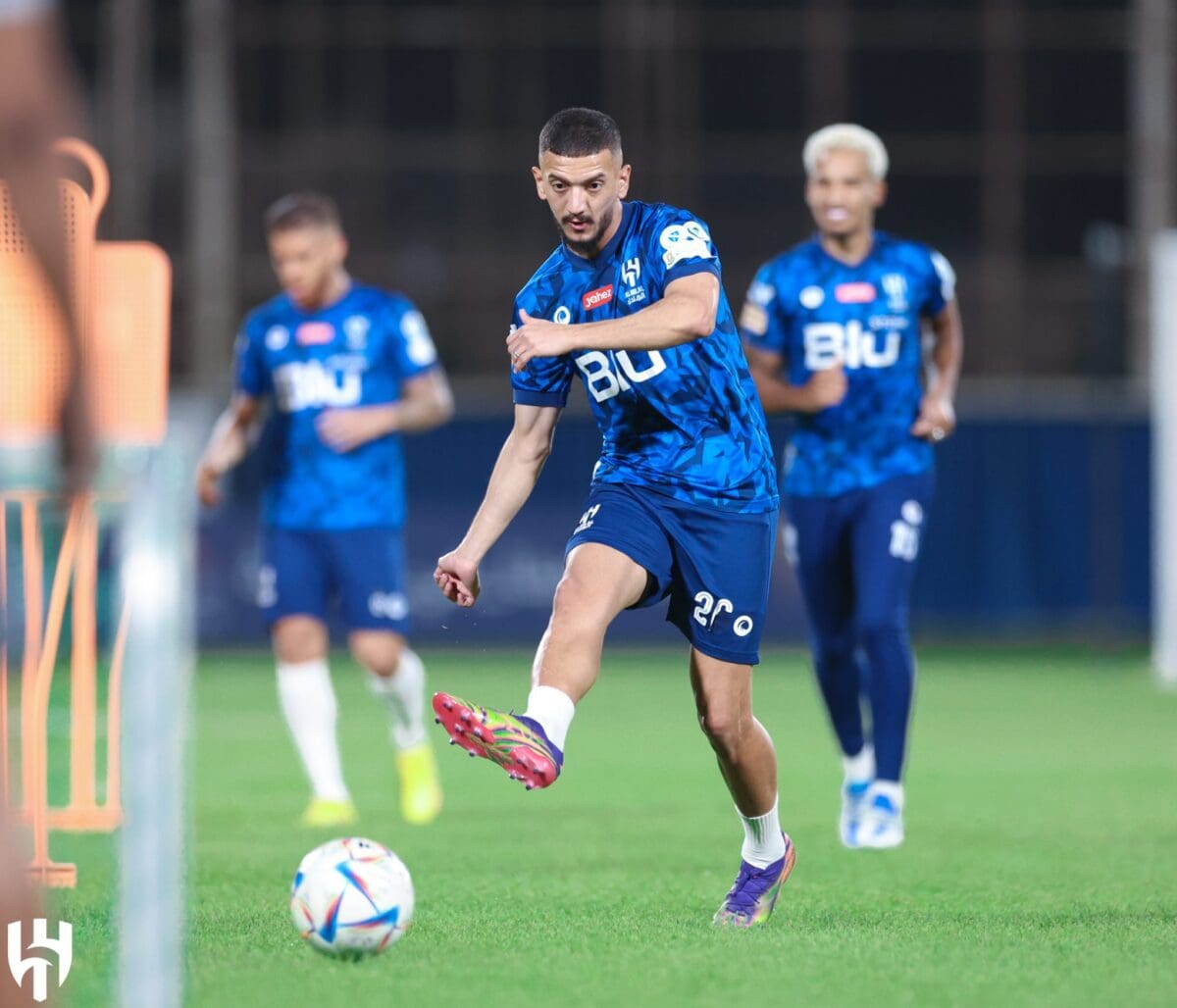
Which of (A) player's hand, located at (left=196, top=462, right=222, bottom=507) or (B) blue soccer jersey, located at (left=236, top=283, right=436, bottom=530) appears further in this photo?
(B) blue soccer jersey, located at (left=236, top=283, right=436, bottom=530)

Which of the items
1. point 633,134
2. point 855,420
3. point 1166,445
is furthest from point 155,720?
point 633,134

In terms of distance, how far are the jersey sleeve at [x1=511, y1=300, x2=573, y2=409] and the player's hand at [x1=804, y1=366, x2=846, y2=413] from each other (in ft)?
7.04

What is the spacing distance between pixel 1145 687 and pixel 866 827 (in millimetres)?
8531

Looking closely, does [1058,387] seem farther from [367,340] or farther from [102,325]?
[102,325]

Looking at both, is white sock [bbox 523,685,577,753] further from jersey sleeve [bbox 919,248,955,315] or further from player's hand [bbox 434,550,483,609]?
jersey sleeve [bbox 919,248,955,315]

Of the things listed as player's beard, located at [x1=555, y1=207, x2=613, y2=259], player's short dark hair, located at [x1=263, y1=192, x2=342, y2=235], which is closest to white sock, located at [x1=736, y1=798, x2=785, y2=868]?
player's beard, located at [x1=555, y1=207, x2=613, y2=259]

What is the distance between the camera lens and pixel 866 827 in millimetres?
7555

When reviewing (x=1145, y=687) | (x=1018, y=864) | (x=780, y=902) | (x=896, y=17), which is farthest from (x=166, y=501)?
(x=896, y=17)

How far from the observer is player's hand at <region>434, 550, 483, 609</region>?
5457 millimetres

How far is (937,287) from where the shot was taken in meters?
7.96

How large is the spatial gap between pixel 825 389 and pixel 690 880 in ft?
6.67

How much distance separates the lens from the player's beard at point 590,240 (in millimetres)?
5594

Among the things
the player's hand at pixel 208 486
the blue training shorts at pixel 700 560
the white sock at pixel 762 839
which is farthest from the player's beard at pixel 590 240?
the player's hand at pixel 208 486

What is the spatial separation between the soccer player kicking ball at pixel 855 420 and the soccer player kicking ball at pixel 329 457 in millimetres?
1734
